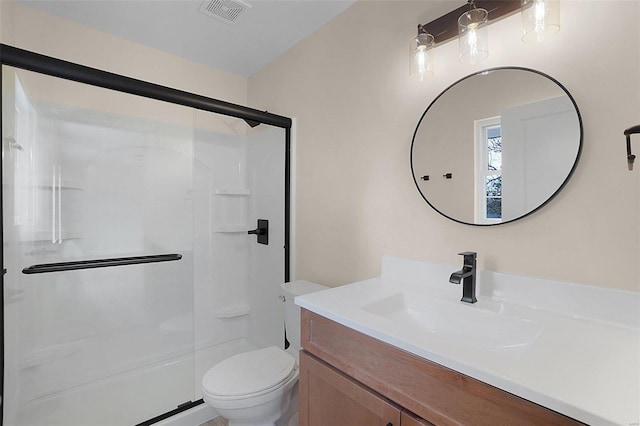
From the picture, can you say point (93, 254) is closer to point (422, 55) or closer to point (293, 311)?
point (293, 311)

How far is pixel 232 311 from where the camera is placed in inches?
94.7

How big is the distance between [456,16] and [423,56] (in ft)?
0.60

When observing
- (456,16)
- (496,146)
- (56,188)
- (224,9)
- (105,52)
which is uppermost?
(224,9)

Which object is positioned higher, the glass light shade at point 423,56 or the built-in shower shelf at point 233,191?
the glass light shade at point 423,56

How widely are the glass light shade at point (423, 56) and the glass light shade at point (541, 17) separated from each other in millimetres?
360

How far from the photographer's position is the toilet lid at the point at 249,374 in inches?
50.9

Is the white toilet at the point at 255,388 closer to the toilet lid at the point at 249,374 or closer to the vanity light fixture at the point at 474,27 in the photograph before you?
the toilet lid at the point at 249,374

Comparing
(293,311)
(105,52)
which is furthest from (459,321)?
(105,52)

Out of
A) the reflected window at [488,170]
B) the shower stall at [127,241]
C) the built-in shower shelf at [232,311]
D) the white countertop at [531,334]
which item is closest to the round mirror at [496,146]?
the reflected window at [488,170]

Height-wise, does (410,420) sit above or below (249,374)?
above

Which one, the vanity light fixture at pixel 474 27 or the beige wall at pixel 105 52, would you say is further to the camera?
the beige wall at pixel 105 52

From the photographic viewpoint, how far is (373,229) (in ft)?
5.15

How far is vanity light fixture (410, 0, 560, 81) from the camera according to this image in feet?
3.23

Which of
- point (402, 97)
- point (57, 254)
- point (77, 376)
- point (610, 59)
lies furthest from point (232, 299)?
point (610, 59)
